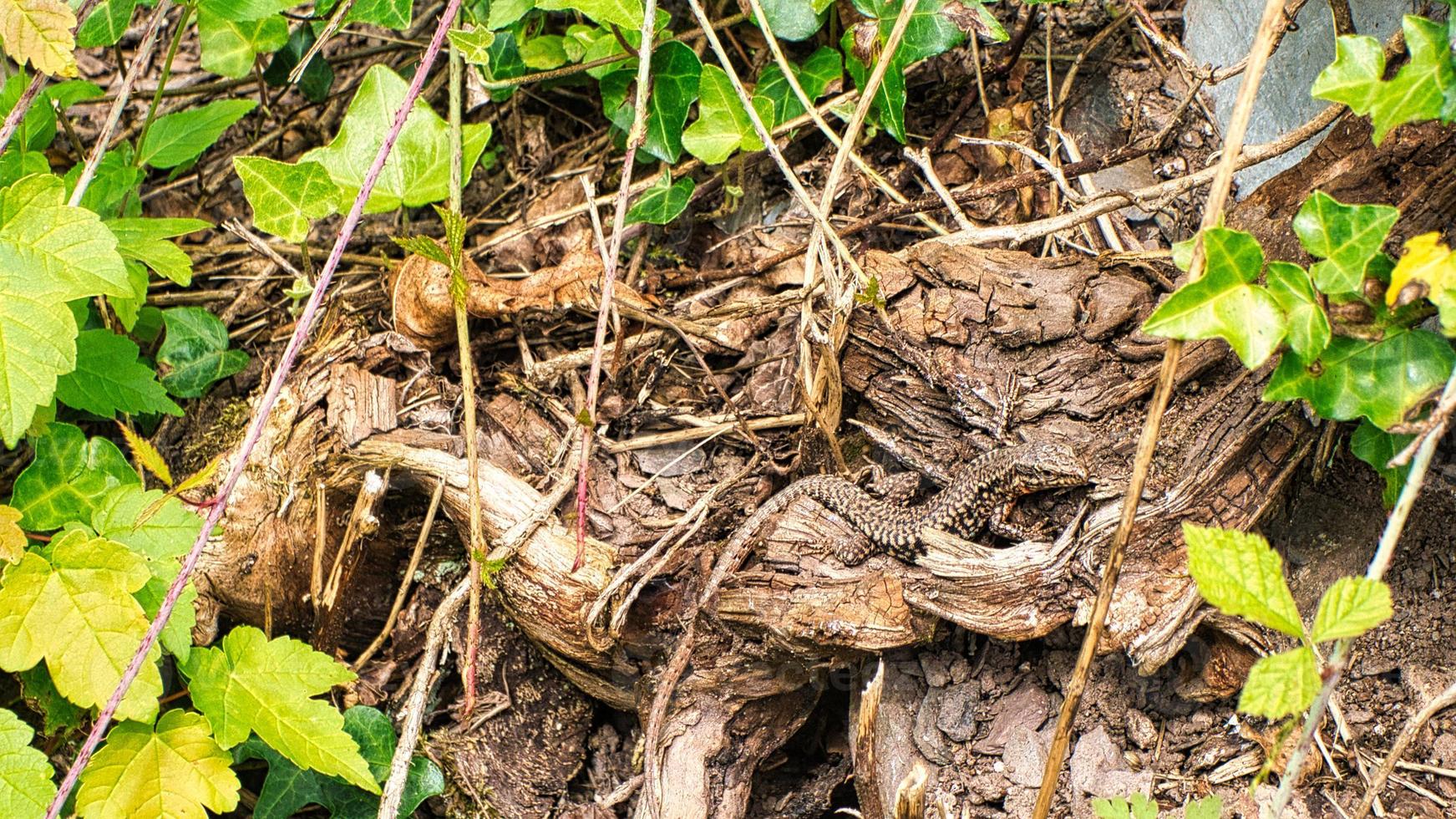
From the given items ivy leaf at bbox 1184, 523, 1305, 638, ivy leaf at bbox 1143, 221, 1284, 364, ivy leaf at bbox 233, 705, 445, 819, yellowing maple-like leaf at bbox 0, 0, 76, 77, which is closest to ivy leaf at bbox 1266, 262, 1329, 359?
ivy leaf at bbox 1143, 221, 1284, 364

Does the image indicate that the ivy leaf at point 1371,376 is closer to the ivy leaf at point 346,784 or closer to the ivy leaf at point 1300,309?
the ivy leaf at point 1300,309

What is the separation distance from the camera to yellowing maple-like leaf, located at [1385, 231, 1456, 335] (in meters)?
1.73

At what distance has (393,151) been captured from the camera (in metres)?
3.05

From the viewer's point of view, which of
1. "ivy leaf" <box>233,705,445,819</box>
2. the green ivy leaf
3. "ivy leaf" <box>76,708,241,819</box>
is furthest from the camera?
"ivy leaf" <box>233,705,445,819</box>

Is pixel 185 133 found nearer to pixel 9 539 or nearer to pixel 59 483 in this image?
pixel 59 483

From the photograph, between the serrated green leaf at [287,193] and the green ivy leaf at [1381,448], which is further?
the serrated green leaf at [287,193]

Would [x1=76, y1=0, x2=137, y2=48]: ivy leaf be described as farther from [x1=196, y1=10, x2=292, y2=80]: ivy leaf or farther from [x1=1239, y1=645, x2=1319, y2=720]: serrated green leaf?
[x1=1239, y1=645, x2=1319, y2=720]: serrated green leaf

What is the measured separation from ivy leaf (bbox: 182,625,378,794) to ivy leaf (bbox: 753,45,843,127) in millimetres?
2068

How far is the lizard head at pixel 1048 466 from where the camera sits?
2482 mm

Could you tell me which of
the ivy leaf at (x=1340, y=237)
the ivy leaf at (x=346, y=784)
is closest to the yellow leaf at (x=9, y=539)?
the ivy leaf at (x=346, y=784)

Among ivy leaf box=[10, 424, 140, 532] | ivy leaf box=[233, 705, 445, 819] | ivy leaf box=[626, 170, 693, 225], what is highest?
ivy leaf box=[626, 170, 693, 225]

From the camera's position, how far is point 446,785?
3.01 m

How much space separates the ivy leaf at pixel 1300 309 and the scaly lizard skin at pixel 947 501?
24.5 inches

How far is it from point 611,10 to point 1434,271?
6.96 feet
